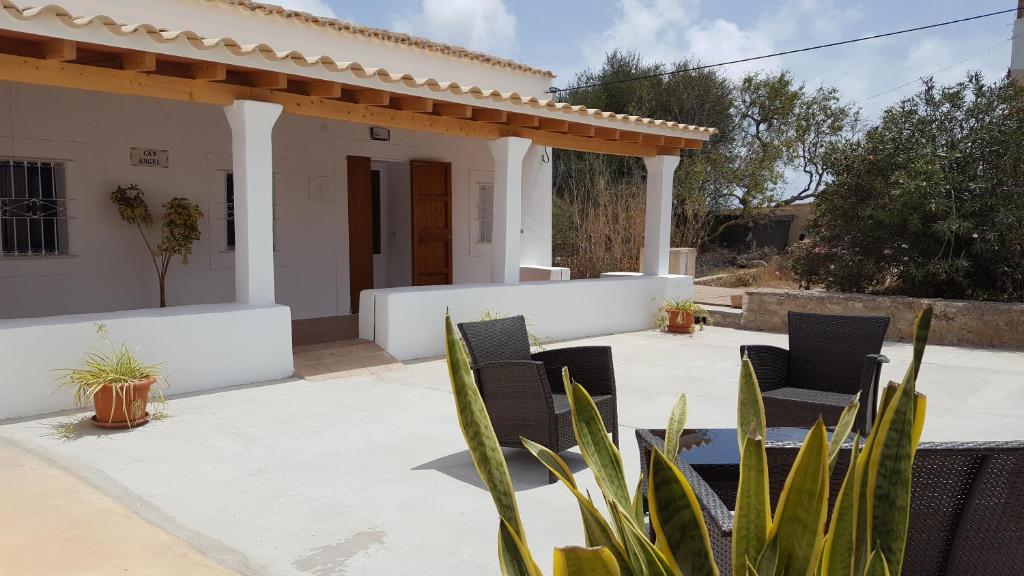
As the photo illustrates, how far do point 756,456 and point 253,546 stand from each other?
261 centimetres

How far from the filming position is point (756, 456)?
1135 millimetres

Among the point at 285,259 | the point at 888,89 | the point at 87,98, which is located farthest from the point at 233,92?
the point at 888,89

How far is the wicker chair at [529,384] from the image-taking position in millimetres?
4023

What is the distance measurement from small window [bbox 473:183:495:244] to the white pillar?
53 cm

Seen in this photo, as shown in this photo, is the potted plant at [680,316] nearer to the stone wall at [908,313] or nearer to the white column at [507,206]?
the stone wall at [908,313]

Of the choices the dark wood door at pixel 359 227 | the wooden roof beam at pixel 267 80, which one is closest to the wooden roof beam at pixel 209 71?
the wooden roof beam at pixel 267 80

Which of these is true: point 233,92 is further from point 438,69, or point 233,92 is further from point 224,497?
point 438,69

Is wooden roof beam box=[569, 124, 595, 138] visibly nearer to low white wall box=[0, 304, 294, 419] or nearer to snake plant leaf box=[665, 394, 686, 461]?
low white wall box=[0, 304, 294, 419]

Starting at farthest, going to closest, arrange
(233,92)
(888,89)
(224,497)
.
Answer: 1. (888,89)
2. (233,92)
3. (224,497)

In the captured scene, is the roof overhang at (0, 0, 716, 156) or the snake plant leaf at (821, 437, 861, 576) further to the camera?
the roof overhang at (0, 0, 716, 156)

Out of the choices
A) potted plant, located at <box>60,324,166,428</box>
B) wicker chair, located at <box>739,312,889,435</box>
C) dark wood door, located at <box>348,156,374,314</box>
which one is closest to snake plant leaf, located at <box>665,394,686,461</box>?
wicker chair, located at <box>739,312,889,435</box>

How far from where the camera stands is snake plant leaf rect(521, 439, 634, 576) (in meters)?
1.15

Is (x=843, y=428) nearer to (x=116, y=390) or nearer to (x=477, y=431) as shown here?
(x=477, y=431)

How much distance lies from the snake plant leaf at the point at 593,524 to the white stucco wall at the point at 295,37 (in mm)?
7872
